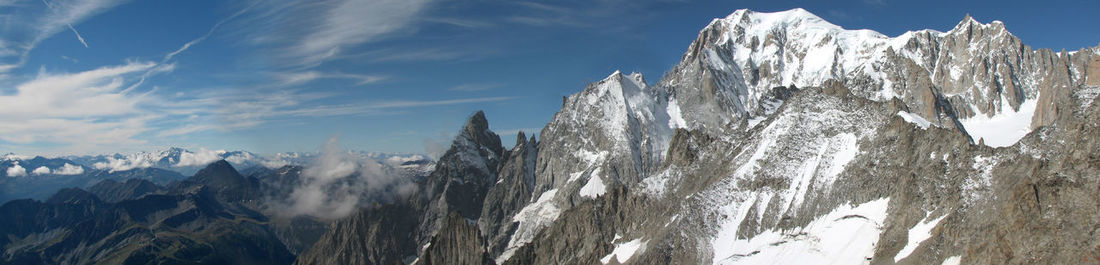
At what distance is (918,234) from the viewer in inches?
3558

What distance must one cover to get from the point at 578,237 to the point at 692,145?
53.3 metres

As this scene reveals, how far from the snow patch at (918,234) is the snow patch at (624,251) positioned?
56.4 meters

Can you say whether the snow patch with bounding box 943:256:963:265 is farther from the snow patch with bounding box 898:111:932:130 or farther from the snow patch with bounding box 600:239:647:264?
the snow patch with bounding box 600:239:647:264

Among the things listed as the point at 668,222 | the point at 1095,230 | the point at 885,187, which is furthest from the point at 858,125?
the point at 1095,230

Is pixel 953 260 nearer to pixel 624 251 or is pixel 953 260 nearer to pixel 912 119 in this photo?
pixel 912 119

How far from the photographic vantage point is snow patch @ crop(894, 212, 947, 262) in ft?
290

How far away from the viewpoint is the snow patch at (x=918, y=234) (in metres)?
88.3

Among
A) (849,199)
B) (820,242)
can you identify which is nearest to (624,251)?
(820,242)

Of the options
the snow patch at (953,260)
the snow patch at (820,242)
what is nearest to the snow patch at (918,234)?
the snow patch at (820,242)

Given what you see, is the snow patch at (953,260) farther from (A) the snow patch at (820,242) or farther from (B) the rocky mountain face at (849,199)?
(A) the snow patch at (820,242)

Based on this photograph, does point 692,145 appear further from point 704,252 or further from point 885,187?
point 885,187

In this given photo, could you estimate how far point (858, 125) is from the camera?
125125mm

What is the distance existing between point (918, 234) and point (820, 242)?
67.3 feet

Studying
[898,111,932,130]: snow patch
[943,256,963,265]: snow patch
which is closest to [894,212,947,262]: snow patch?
[943,256,963,265]: snow patch
